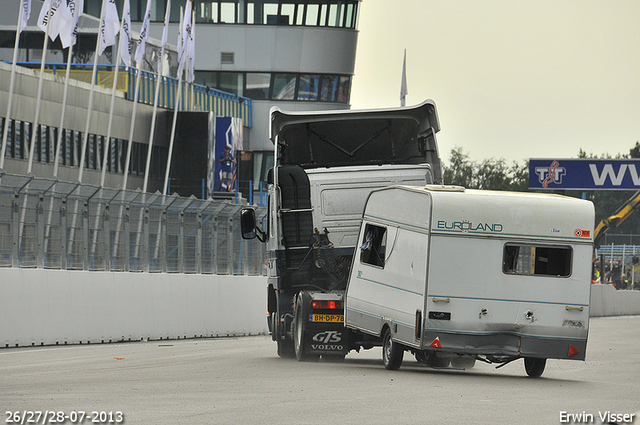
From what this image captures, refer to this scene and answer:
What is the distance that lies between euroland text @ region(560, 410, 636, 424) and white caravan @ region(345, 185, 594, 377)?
423cm

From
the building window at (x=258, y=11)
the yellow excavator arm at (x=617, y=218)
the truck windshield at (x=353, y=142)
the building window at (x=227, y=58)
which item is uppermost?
the building window at (x=258, y=11)

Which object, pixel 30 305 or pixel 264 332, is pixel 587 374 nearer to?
pixel 30 305

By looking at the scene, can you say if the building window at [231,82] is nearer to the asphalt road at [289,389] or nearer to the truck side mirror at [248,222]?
the asphalt road at [289,389]

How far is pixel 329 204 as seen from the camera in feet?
59.4

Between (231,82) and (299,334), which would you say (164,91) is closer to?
(231,82)

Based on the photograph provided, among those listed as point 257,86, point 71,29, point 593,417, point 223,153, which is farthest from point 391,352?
point 257,86

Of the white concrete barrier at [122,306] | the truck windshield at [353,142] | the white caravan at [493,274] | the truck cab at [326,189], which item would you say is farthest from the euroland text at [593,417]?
the white concrete barrier at [122,306]

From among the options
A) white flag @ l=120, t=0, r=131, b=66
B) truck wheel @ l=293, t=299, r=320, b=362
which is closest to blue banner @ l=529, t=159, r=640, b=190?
white flag @ l=120, t=0, r=131, b=66

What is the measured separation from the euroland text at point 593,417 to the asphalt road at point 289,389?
0.04 meters

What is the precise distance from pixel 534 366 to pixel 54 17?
26.8 metres

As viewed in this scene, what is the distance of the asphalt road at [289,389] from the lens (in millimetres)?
10656

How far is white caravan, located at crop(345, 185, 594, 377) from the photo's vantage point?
15.4 metres

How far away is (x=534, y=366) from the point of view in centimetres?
1647

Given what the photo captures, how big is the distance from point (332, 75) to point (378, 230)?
53.2 meters
